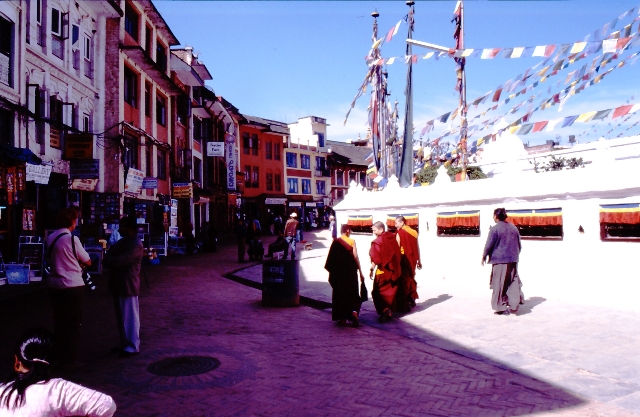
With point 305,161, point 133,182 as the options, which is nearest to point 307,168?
point 305,161

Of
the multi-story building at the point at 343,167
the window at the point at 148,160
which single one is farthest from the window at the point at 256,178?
the window at the point at 148,160

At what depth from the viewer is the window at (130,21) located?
22344 millimetres

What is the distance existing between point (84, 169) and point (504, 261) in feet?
45.6

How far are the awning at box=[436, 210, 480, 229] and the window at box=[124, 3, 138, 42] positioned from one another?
1539 centimetres

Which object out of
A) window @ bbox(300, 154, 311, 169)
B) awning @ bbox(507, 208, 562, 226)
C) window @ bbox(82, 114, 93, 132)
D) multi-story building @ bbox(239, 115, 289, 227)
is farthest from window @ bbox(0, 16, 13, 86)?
window @ bbox(300, 154, 311, 169)

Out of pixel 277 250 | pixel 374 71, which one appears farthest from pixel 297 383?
pixel 374 71

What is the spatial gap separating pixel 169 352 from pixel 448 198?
9820mm

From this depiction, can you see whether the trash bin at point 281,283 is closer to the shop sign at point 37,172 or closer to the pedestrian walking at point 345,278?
the pedestrian walking at point 345,278

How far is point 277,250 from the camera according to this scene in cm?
1212

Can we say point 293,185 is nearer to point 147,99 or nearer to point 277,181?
point 277,181

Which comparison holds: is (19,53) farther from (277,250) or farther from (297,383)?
(297,383)

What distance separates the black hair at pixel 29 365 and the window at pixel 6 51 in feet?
44.4

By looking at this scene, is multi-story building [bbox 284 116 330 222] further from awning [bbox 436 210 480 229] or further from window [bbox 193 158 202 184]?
awning [bbox 436 210 480 229]

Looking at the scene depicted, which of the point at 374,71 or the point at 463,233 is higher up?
the point at 374,71
